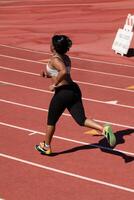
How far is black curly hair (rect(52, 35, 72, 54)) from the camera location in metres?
6.93

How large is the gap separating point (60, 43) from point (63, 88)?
634 mm

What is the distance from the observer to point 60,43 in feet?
22.8

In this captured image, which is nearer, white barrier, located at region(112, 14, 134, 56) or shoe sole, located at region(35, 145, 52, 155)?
shoe sole, located at region(35, 145, 52, 155)

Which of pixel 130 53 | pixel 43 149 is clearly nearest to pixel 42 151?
pixel 43 149

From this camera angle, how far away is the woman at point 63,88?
22.8ft

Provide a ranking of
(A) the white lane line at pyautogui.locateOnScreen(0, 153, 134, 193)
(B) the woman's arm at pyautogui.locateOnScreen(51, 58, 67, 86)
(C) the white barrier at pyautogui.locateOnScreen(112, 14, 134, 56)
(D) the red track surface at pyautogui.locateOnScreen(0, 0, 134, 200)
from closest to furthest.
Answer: (A) the white lane line at pyautogui.locateOnScreen(0, 153, 134, 193) < (D) the red track surface at pyautogui.locateOnScreen(0, 0, 134, 200) < (B) the woman's arm at pyautogui.locateOnScreen(51, 58, 67, 86) < (C) the white barrier at pyautogui.locateOnScreen(112, 14, 134, 56)

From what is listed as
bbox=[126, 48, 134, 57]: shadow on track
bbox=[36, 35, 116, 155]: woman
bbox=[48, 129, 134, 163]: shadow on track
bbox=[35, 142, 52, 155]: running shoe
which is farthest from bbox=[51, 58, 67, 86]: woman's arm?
bbox=[126, 48, 134, 57]: shadow on track

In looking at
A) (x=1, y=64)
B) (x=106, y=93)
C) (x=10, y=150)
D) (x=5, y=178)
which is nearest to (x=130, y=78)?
(x=106, y=93)

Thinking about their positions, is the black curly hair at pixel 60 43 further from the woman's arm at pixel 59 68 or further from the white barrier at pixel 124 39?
the white barrier at pixel 124 39

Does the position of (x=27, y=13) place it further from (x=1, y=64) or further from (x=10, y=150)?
(x=10, y=150)

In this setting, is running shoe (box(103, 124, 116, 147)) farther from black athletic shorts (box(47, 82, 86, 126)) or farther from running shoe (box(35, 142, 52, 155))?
running shoe (box(35, 142, 52, 155))

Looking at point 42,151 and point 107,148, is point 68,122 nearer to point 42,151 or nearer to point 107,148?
point 107,148

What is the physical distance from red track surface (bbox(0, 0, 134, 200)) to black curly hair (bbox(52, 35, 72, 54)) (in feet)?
5.32

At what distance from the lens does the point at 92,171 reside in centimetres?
697
